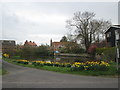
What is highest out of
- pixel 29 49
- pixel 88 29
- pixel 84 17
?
pixel 84 17

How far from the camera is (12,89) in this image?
5.50 metres

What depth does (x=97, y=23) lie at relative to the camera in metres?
33.7

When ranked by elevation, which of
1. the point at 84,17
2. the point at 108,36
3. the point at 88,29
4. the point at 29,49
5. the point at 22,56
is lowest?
the point at 22,56

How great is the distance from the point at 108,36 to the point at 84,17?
9.37 m

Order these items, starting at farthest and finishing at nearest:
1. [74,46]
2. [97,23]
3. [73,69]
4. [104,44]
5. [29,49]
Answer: [74,46], [97,23], [104,44], [29,49], [73,69]

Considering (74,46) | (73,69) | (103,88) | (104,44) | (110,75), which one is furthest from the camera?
(74,46)

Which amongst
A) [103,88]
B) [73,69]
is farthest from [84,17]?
[103,88]

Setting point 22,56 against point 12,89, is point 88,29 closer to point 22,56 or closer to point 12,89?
point 22,56

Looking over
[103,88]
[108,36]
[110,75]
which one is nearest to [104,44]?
[108,36]

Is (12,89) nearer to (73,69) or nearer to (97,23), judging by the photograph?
(73,69)

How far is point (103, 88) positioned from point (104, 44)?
88.6 feet

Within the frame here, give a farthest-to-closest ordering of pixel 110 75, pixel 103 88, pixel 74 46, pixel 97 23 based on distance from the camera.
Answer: pixel 74 46 < pixel 97 23 < pixel 110 75 < pixel 103 88

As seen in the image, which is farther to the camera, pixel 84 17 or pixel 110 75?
pixel 84 17

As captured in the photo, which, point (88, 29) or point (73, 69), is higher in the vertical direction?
point (88, 29)
